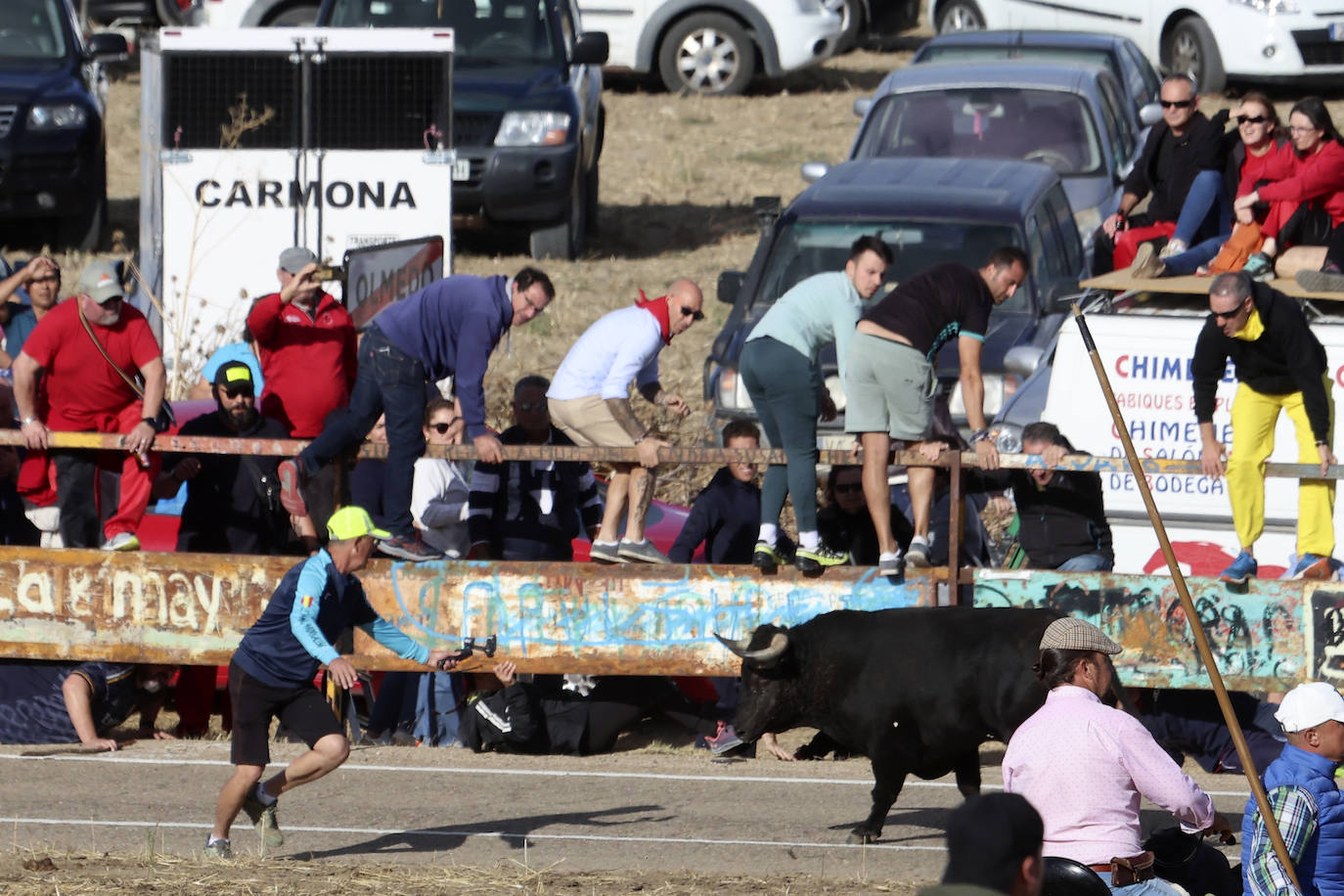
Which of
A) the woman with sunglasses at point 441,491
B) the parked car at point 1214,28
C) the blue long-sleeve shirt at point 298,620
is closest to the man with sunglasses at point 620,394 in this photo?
the woman with sunglasses at point 441,491

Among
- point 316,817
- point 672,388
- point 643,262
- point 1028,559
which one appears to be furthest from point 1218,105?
point 316,817

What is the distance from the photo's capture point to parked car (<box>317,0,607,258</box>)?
721 inches

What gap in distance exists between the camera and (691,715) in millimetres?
11586

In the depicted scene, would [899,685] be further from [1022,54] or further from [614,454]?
[1022,54]

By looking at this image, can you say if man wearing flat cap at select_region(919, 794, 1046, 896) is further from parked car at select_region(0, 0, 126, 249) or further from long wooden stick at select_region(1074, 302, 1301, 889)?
parked car at select_region(0, 0, 126, 249)

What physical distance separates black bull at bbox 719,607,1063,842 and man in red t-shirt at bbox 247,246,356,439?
9.25 feet

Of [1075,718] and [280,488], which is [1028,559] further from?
[1075,718]

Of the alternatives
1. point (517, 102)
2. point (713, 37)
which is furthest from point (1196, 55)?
point (517, 102)

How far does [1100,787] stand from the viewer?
6332mm

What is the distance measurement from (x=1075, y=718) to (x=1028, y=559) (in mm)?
4570

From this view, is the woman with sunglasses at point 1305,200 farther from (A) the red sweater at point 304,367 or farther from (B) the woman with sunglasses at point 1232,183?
(A) the red sweater at point 304,367

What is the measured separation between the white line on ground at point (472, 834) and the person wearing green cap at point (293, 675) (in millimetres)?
461

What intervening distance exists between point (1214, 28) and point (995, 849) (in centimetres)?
2041

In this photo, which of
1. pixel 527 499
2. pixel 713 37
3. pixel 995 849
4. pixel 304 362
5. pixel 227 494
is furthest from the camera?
pixel 713 37
